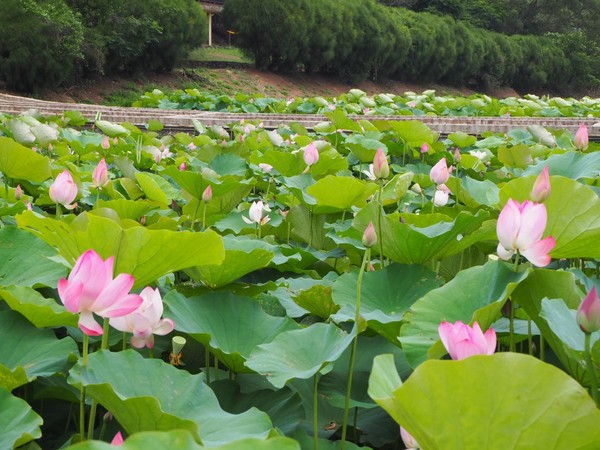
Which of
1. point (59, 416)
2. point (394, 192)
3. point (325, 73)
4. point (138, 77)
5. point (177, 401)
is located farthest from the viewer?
point (325, 73)

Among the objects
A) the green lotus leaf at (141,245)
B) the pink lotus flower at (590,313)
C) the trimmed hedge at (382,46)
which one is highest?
the pink lotus flower at (590,313)

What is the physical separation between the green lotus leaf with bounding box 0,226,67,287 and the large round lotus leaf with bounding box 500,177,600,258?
638 mm

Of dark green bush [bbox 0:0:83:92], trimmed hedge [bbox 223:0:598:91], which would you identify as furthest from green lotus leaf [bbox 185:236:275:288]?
trimmed hedge [bbox 223:0:598:91]

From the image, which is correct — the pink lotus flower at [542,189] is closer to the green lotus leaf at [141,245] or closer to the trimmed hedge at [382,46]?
the green lotus leaf at [141,245]

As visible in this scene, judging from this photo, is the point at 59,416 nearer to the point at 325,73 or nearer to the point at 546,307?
the point at 546,307

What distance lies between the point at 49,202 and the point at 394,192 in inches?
33.3

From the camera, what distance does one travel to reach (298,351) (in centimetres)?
77

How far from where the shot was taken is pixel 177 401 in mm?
647

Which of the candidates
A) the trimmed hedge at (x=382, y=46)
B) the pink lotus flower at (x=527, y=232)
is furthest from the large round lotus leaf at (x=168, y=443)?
the trimmed hedge at (x=382, y=46)

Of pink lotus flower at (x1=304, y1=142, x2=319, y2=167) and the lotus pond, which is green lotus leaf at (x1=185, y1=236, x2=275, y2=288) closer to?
the lotus pond

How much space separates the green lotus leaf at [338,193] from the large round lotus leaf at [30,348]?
2.14ft

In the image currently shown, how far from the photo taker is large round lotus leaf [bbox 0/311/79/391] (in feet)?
2.51

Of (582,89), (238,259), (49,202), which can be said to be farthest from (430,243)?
(582,89)

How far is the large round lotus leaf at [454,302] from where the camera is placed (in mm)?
746
